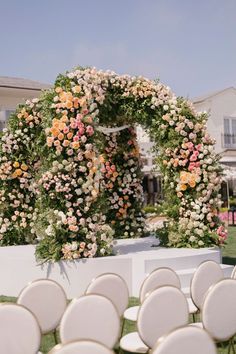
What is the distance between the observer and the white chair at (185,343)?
10.7ft

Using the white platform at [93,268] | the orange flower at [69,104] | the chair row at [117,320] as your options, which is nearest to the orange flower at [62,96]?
the orange flower at [69,104]

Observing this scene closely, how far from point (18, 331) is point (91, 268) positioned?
4700 millimetres

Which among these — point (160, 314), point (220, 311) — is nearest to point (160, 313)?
point (160, 314)

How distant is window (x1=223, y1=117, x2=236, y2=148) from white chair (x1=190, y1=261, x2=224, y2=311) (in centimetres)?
3239

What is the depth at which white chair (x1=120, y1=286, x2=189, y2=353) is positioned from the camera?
183 inches

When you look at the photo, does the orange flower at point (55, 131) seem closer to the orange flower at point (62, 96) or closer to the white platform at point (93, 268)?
the orange flower at point (62, 96)

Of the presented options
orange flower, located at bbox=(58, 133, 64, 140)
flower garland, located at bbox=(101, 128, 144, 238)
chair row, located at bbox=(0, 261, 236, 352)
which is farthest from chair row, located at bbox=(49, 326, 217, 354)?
flower garland, located at bbox=(101, 128, 144, 238)

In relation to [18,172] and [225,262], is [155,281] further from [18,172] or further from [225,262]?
[225,262]

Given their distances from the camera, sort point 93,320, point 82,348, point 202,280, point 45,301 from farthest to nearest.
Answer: point 202,280 < point 45,301 < point 93,320 < point 82,348

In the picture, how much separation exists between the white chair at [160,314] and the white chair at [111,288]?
842mm

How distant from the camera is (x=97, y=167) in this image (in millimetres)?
9289

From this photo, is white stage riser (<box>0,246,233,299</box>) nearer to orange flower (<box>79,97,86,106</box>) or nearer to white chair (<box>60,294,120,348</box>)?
orange flower (<box>79,97,86,106</box>)

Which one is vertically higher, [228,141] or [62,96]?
[228,141]

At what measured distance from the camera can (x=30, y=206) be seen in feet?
38.1
